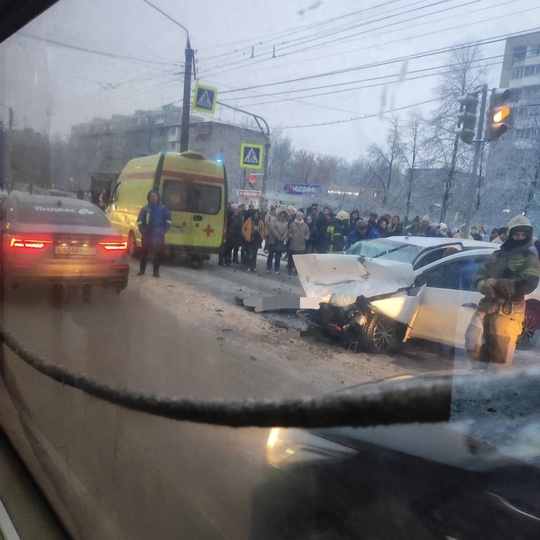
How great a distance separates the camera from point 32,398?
2.93 meters

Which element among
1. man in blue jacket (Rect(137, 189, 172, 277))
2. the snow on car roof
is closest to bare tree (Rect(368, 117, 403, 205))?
the snow on car roof

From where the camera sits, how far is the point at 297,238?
83.4 inches

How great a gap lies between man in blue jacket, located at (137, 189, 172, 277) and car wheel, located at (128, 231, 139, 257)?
0.08 meters

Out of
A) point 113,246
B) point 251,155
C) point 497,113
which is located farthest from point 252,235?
point 497,113

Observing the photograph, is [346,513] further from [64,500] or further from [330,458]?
[64,500]

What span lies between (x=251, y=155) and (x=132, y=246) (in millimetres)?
1158

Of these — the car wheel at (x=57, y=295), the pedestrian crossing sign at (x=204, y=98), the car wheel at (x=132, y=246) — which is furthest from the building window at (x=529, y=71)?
the car wheel at (x=57, y=295)

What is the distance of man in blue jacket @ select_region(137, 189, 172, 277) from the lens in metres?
2.70

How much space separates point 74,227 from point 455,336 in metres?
2.65

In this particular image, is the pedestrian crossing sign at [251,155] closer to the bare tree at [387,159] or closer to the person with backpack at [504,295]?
the bare tree at [387,159]

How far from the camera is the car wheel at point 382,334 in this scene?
1.66 meters

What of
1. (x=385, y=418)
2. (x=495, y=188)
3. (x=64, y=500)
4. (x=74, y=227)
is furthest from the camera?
(x=74, y=227)

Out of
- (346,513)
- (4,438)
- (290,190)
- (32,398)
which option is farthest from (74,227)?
(346,513)

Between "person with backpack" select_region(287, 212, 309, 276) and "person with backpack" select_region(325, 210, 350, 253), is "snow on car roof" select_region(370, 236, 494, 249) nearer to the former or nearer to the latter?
"person with backpack" select_region(325, 210, 350, 253)
